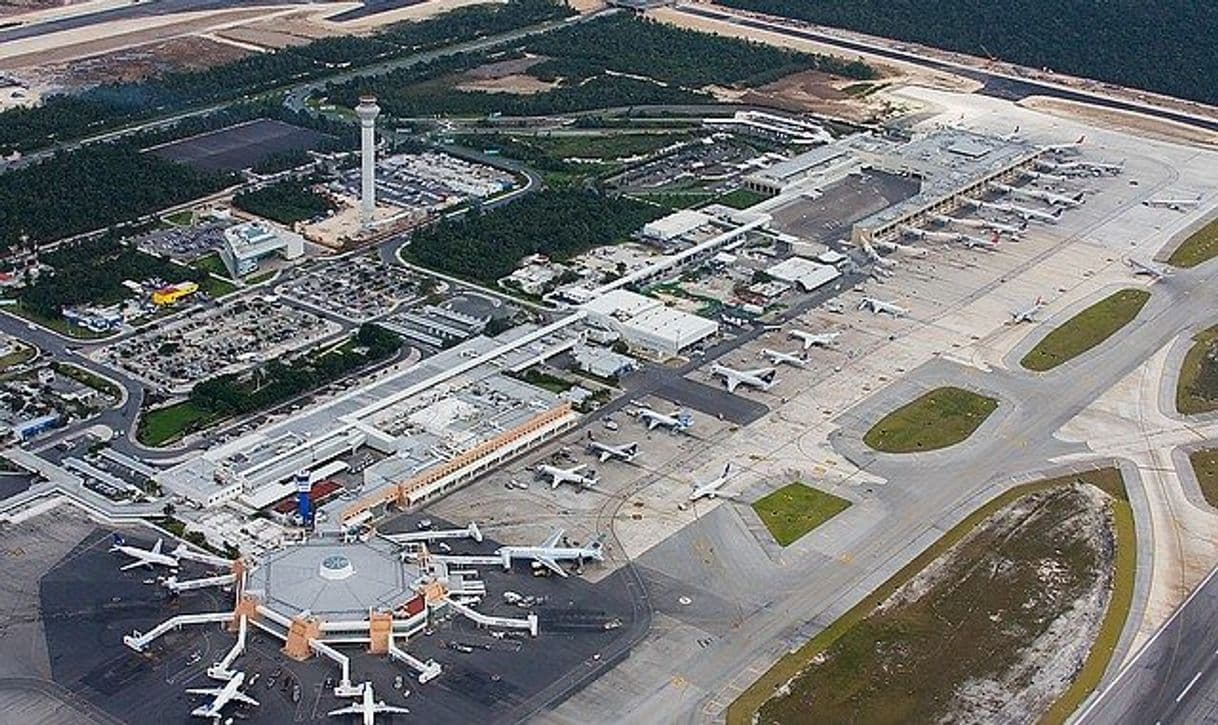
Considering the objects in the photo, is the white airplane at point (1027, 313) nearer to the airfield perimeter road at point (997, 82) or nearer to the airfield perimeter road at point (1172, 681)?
the airfield perimeter road at point (1172, 681)

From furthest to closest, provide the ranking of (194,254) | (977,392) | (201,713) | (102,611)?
(194,254) < (977,392) < (102,611) < (201,713)

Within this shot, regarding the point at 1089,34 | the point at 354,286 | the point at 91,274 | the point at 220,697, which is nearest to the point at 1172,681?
the point at 220,697

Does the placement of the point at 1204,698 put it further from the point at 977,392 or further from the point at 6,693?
the point at 6,693

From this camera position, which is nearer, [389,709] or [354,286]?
[389,709]

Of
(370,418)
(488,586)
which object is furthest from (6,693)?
(370,418)

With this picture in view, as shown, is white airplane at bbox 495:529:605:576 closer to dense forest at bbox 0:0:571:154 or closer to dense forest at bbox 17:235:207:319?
dense forest at bbox 17:235:207:319

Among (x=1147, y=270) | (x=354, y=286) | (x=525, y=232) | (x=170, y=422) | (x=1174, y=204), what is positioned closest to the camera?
(x=170, y=422)

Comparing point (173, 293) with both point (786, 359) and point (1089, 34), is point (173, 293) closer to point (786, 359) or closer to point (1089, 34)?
point (786, 359)
